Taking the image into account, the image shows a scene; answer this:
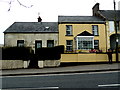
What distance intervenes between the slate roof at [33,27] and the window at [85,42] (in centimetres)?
461

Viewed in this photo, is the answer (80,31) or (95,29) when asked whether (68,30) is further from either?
(95,29)

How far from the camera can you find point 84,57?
22.4 m

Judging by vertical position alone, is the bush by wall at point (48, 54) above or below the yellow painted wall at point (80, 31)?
below

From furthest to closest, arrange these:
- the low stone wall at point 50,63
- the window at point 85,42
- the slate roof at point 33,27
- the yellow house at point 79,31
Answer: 1. the slate roof at point 33,27
2. the yellow house at point 79,31
3. the window at point 85,42
4. the low stone wall at point 50,63

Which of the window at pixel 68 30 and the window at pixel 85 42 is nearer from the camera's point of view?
the window at pixel 85 42

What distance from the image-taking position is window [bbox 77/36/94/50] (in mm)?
27906

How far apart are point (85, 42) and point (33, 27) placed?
9693mm

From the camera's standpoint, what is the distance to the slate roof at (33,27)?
101ft

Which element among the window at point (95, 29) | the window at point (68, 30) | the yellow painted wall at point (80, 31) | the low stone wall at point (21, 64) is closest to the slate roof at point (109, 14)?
the yellow painted wall at point (80, 31)

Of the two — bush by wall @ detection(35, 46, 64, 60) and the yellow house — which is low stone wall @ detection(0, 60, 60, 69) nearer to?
bush by wall @ detection(35, 46, 64, 60)

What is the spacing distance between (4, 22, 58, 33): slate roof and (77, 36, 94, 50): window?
461 cm

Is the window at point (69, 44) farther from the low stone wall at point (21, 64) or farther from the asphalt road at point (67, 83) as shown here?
the asphalt road at point (67, 83)

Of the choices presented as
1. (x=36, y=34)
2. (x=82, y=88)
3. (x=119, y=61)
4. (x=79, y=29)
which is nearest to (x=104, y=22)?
(x=79, y=29)

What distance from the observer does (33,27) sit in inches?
1278
